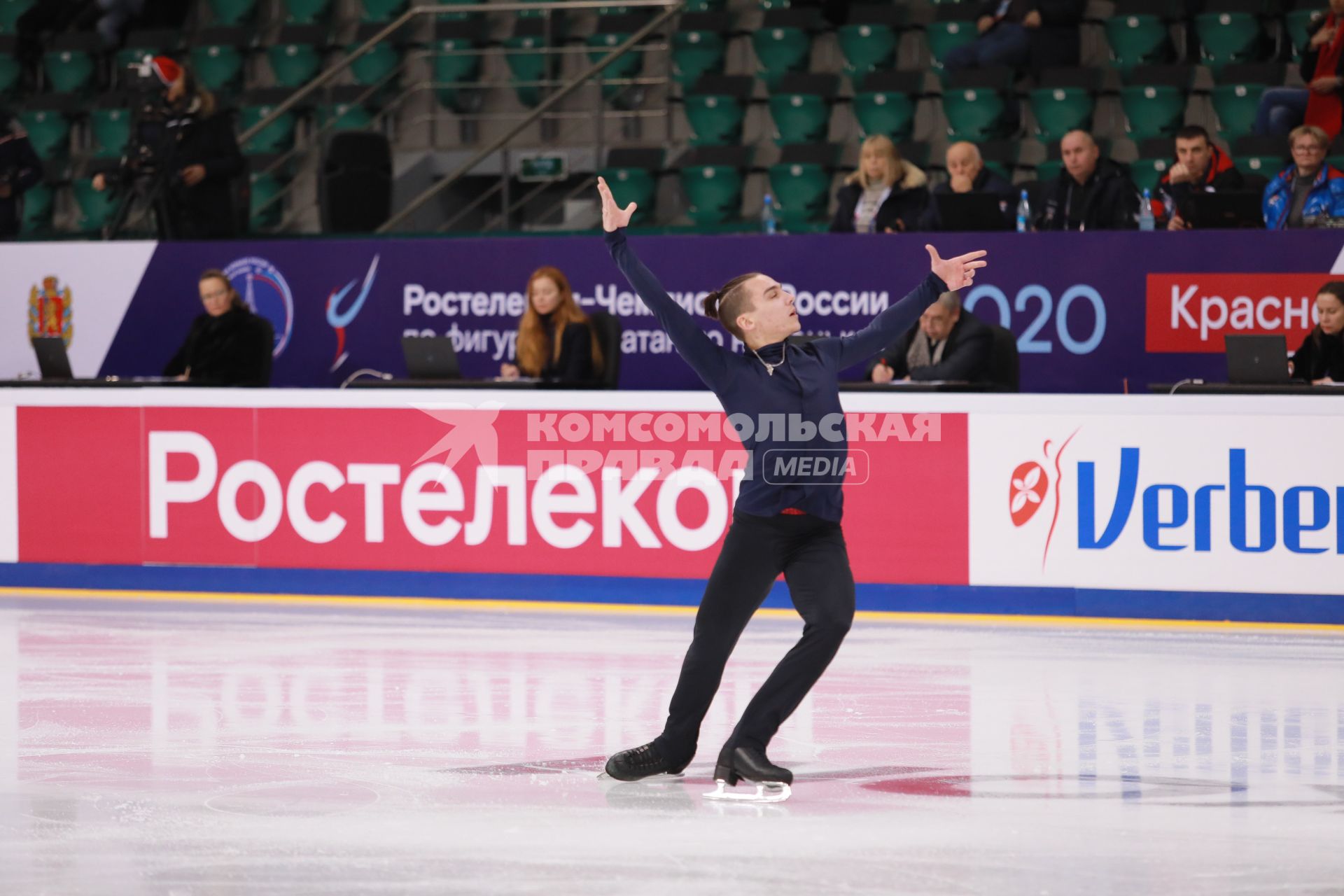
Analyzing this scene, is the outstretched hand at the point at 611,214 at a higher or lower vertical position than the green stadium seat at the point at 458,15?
lower

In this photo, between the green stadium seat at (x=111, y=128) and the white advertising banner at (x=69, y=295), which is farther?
the green stadium seat at (x=111, y=128)

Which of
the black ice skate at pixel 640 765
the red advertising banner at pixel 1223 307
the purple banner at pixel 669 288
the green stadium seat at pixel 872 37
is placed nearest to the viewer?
the black ice skate at pixel 640 765

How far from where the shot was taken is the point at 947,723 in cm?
702

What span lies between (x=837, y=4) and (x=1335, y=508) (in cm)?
774

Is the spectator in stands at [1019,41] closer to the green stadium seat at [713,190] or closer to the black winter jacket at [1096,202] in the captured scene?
→ the green stadium seat at [713,190]

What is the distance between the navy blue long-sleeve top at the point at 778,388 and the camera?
567 centimetres

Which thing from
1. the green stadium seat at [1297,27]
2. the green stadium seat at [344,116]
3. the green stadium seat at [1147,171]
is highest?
the green stadium seat at [1297,27]

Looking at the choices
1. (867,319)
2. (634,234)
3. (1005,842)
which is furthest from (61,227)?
(1005,842)

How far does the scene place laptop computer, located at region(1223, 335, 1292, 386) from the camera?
10.1 meters

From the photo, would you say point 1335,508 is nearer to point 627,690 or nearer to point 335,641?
point 627,690

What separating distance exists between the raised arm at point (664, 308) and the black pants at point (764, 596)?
1.55 feet

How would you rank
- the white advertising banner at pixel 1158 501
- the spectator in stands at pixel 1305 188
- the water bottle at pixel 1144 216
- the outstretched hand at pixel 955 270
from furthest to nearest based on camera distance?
the water bottle at pixel 1144 216, the spectator in stands at pixel 1305 188, the white advertising banner at pixel 1158 501, the outstretched hand at pixel 955 270

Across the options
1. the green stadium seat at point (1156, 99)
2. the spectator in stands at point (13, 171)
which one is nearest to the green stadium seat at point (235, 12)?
the spectator in stands at point (13, 171)

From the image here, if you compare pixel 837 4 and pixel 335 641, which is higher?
pixel 837 4
